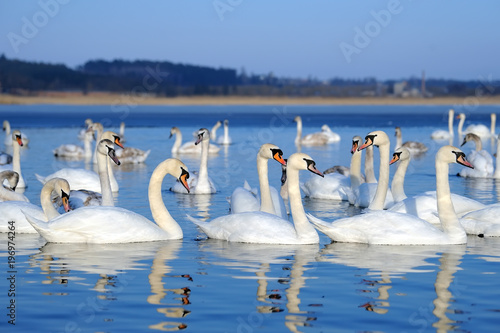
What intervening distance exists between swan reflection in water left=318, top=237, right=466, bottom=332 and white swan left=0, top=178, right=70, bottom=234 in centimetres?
352

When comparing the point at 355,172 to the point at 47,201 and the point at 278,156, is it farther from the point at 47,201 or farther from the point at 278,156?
the point at 47,201

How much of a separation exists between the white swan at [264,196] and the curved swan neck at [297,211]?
26.7 inches

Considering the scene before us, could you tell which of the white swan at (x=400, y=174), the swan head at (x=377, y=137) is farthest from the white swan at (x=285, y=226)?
the white swan at (x=400, y=174)

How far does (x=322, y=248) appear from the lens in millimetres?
11102

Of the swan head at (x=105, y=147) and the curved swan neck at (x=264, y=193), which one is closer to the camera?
the curved swan neck at (x=264, y=193)

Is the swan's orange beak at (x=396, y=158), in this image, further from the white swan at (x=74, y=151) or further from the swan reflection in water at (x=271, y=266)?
the white swan at (x=74, y=151)

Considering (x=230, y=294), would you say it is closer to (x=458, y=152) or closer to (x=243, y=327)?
(x=243, y=327)

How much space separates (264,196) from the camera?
488 inches

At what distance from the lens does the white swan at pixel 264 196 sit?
12.3 m

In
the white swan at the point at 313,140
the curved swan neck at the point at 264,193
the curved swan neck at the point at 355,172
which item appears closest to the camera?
the curved swan neck at the point at 264,193

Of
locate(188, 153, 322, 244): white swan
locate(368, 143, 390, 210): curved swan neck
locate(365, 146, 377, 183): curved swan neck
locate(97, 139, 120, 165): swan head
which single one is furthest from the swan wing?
locate(365, 146, 377, 183): curved swan neck

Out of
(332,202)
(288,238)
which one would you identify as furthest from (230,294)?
(332,202)

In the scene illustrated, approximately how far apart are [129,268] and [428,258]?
349 centimetres

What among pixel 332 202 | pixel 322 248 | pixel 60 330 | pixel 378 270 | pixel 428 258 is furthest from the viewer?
pixel 332 202
